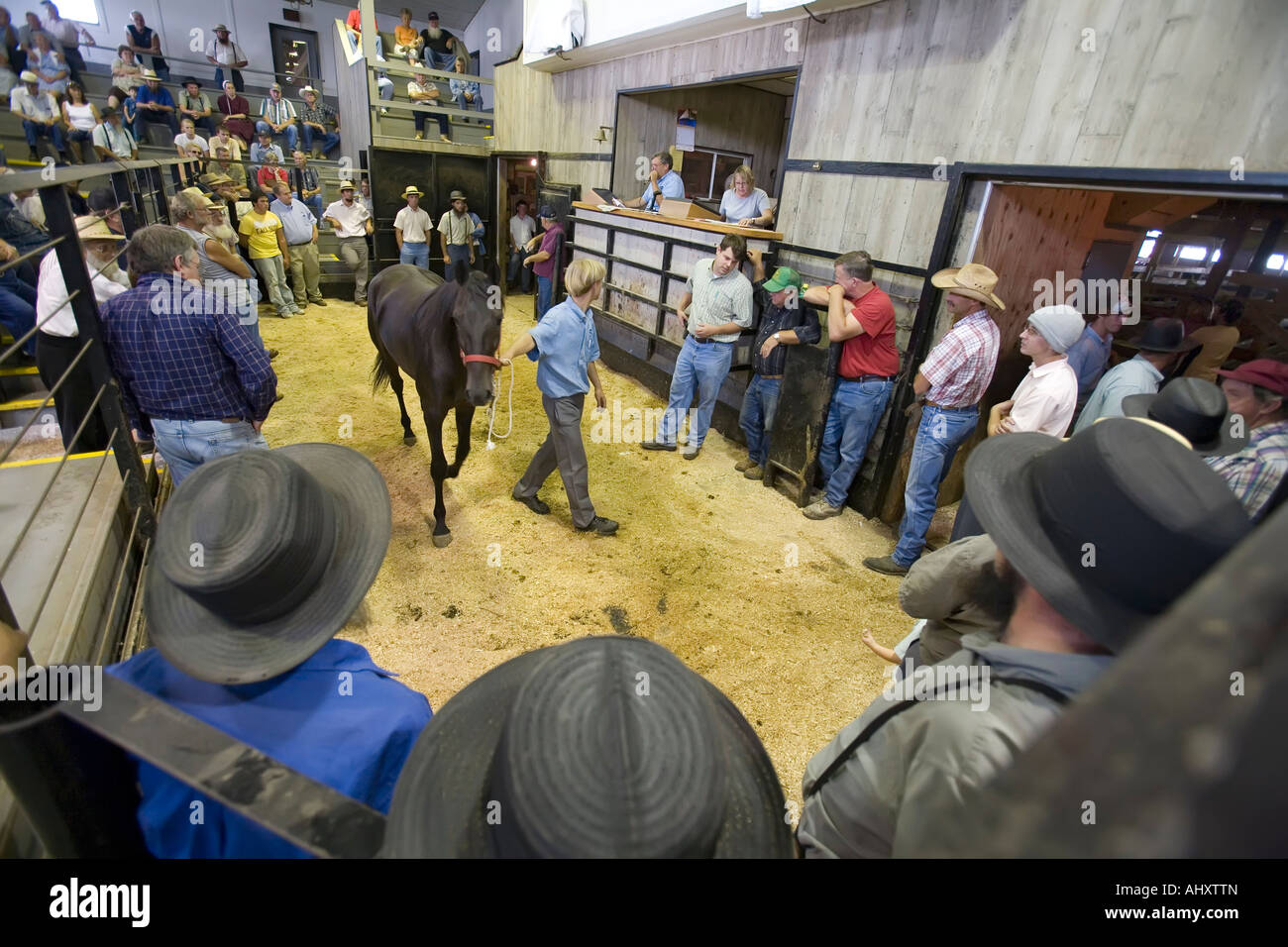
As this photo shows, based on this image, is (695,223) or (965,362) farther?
(695,223)

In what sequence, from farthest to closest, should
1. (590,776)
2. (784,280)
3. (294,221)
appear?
(294,221) → (784,280) → (590,776)

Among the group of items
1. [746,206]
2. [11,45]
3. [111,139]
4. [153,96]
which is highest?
[11,45]

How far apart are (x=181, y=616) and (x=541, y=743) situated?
1.07 metres

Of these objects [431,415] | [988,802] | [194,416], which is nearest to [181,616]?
[988,802]

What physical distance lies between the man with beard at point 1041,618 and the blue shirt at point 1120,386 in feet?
8.82

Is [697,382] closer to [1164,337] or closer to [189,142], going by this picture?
[1164,337]

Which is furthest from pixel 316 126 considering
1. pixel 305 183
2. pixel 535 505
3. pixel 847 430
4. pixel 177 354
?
pixel 847 430

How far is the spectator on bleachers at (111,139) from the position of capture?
9539 millimetres

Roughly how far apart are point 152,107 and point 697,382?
1397 cm

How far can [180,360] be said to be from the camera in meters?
2.61

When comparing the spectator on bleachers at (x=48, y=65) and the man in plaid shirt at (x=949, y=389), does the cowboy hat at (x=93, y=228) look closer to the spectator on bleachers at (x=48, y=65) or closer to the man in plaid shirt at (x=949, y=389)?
the man in plaid shirt at (x=949, y=389)

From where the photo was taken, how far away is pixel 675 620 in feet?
12.0

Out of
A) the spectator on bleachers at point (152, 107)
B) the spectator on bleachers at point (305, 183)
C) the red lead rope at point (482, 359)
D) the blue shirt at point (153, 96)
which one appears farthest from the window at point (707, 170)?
the blue shirt at point (153, 96)
